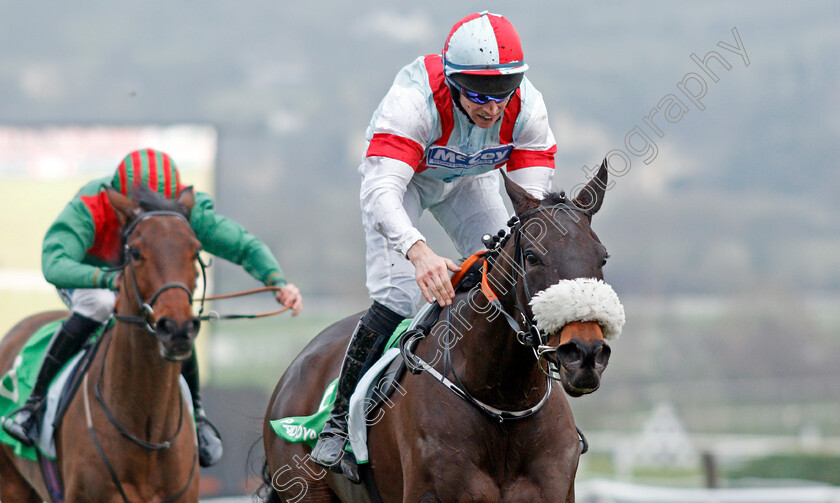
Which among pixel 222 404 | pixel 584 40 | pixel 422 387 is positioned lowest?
pixel 222 404

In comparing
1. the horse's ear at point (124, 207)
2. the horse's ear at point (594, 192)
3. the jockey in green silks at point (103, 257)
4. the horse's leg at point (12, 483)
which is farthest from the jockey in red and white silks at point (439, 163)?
the horse's leg at point (12, 483)

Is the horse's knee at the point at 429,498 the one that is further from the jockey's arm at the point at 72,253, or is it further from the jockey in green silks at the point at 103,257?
the jockey's arm at the point at 72,253

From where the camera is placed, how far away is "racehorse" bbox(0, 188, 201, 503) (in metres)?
4.50

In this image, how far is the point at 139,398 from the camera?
4.82 meters

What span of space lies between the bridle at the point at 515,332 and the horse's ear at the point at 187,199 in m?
1.59

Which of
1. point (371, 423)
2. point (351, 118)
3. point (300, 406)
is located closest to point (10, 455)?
point (300, 406)

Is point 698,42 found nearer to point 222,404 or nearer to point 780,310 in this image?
point 780,310

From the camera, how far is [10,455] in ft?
20.1

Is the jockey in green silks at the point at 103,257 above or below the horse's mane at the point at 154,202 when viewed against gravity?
below

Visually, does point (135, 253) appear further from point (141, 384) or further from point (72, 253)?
point (141, 384)

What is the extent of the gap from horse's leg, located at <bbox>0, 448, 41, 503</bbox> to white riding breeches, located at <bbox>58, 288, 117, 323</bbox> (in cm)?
134

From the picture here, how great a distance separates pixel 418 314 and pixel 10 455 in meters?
3.52

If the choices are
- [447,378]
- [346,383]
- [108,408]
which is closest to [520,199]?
[447,378]

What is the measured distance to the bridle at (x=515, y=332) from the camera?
10.2 ft
